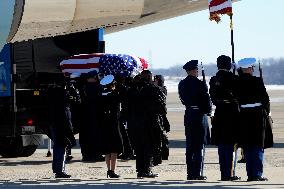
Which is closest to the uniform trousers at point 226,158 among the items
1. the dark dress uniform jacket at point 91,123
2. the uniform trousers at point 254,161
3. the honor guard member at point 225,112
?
the honor guard member at point 225,112

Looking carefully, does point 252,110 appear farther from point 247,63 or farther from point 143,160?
point 143,160

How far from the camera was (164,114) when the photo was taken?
14727 mm

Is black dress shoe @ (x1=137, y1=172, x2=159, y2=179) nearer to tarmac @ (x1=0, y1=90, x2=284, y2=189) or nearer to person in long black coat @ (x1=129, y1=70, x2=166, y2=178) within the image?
person in long black coat @ (x1=129, y1=70, x2=166, y2=178)

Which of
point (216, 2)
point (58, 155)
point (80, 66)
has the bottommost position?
point (58, 155)

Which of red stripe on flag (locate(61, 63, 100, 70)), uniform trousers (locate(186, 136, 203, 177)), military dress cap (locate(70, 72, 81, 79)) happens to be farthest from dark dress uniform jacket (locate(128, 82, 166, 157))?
military dress cap (locate(70, 72, 81, 79))

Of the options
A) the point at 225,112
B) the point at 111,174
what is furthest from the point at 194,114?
the point at 111,174

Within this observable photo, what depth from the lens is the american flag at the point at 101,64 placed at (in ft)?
61.1

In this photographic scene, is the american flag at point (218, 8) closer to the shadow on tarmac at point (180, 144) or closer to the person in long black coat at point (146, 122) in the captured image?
the shadow on tarmac at point (180, 144)

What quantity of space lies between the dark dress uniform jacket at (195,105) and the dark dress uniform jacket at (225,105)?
0.44 feet

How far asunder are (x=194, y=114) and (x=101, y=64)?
4922 millimetres

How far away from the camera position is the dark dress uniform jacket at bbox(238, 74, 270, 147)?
13.5 m

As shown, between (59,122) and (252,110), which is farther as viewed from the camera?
(59,122)

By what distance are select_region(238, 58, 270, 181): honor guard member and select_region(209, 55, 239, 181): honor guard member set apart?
110 mm

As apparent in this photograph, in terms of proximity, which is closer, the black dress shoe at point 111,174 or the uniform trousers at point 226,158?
the uniform trousers at point 226,158
